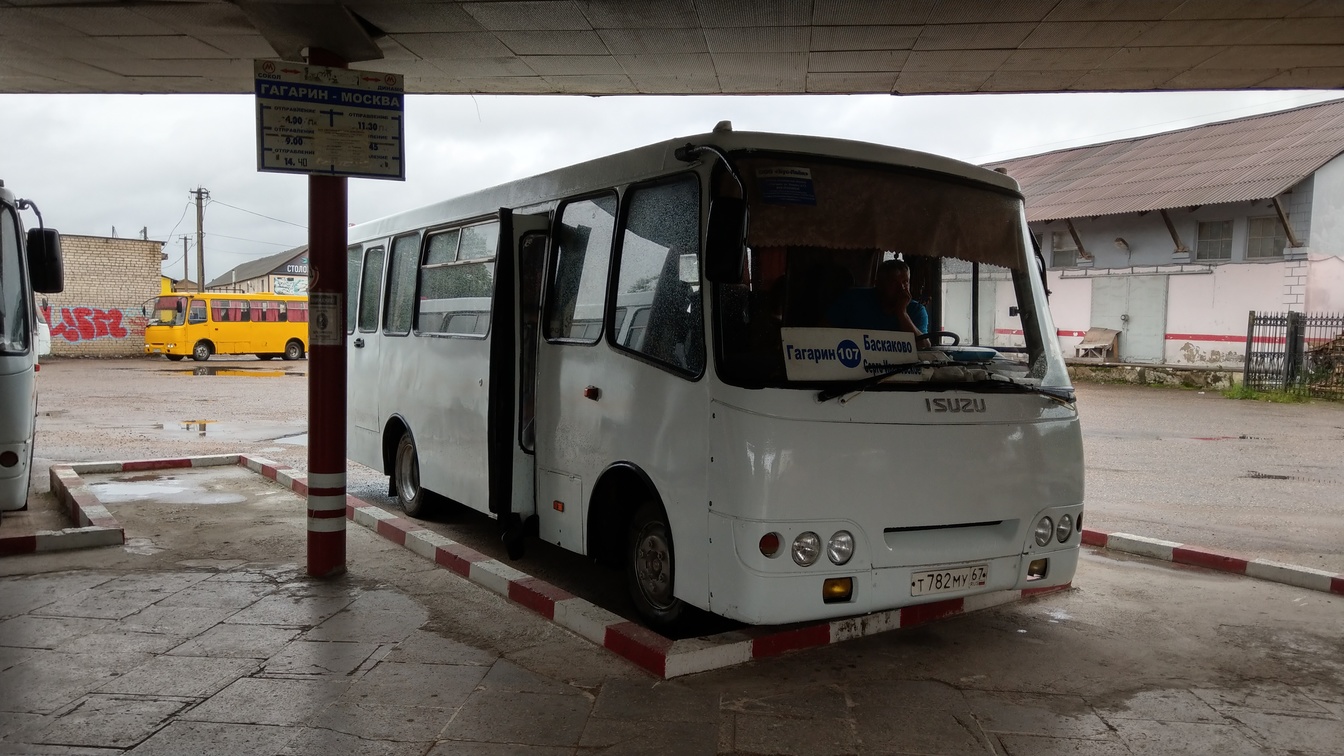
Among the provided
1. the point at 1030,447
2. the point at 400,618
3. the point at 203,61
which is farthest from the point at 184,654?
the point at 203,61

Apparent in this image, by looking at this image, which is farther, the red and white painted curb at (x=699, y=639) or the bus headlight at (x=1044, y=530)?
the bus headlight at (x=1044, y=530)

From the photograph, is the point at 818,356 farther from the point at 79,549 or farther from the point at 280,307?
the point at 280,307

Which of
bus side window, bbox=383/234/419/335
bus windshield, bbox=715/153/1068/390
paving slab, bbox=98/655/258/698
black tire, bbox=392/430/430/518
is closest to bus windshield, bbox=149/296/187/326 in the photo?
bus side window, bbox=383/234/419/335

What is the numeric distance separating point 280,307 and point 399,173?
34753 mm

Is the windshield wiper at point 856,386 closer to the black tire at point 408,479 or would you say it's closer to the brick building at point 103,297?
the black tire at point 408,479

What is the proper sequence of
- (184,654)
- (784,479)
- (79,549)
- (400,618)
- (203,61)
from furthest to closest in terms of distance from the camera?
(203,61)
(79,549)
(400,618)
(184,654)
(784,479)

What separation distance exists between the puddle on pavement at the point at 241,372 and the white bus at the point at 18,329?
2215 centimetres

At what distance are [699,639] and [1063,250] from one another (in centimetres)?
3154

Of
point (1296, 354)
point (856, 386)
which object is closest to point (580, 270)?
point (856, 386)

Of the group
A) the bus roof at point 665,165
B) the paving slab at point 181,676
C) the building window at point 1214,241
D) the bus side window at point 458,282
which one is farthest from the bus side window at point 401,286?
the building window at point 1214,241

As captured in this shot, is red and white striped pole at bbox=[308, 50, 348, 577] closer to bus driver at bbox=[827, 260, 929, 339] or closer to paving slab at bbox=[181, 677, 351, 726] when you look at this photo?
paving slab at bbox=[181, 677, 351, 726]

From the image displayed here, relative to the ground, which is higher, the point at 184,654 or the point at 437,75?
the point at 437,75

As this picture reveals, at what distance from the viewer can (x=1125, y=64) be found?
8445mm

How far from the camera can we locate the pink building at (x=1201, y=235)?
86.3 feet
